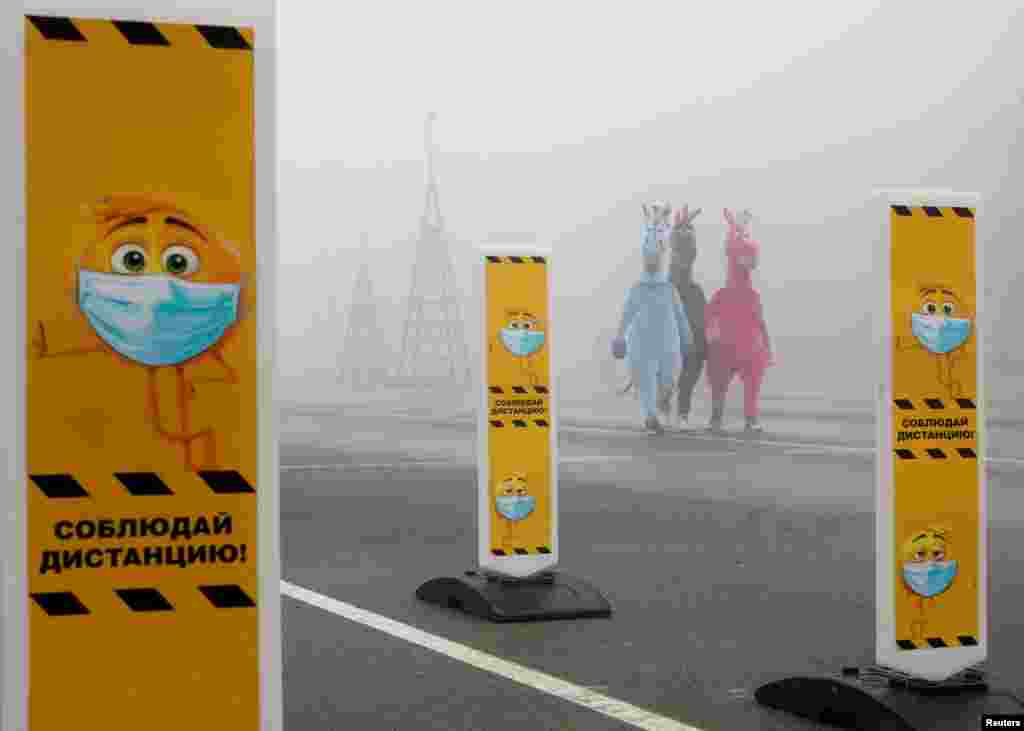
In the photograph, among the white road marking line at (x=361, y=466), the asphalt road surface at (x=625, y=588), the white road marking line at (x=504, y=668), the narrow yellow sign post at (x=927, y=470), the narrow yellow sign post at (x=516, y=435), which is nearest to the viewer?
the narrow yellow sign post at (x=927, y=470)

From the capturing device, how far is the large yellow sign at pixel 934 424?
16.5 ft

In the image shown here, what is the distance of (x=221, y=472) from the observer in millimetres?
3059

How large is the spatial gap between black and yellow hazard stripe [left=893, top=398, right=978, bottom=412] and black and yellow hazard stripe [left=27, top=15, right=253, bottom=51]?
8.88 ft

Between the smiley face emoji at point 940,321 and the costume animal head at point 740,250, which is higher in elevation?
the costume animal head at point 740,250

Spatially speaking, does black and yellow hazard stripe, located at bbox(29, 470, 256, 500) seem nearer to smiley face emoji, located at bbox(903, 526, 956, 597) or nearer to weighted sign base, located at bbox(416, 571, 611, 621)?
smiley face emoji, located at bbox(903, 526, 956, 597)

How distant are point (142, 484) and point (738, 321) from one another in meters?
16.4

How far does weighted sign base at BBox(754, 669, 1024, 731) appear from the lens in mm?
4902

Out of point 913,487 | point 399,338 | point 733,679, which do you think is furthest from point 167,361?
point 399,338

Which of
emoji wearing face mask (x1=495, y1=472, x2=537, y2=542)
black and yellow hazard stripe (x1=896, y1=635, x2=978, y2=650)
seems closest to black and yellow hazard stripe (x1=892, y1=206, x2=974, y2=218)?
black and yellow hazard stripe (x1=896, y1=635, x2=978, y2=650)

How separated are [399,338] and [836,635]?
97.5 feet

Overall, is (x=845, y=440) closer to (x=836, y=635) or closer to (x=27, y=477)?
(x=836, y=635)

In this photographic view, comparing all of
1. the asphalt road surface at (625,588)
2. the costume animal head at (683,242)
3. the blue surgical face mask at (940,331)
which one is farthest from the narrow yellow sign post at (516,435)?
the costume animal head at (683,242)

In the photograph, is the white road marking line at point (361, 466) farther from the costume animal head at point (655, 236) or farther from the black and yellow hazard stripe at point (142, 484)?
the black and yellow hazard stripe at point (142, 484)

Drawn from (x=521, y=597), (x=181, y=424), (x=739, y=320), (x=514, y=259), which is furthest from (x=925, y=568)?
(x=739, y=320)
